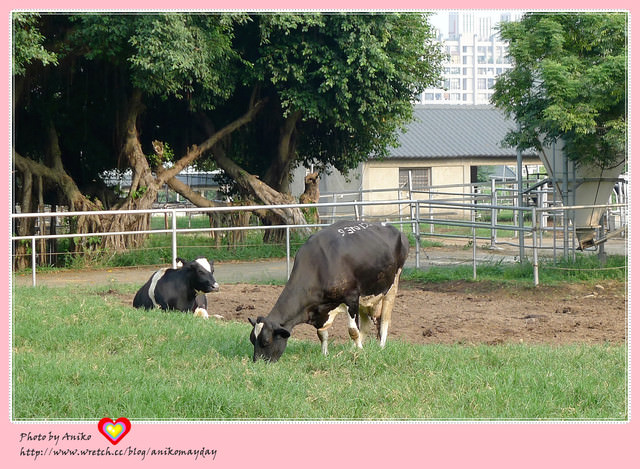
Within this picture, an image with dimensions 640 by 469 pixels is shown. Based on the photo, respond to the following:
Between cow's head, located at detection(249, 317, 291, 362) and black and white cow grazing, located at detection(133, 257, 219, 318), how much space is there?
306 centimetres

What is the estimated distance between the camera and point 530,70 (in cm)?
1487

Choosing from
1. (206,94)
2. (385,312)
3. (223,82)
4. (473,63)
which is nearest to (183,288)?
(385,312)

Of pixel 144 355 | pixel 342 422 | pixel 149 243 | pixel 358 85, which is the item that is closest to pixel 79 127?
pixel 149 243

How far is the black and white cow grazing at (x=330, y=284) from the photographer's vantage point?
7.69 metres

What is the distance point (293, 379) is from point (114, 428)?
1.72 m

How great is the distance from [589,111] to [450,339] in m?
6.17

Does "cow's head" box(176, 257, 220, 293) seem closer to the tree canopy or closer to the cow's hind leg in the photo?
the cow's hind leg

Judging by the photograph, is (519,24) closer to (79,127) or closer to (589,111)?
(589,111)

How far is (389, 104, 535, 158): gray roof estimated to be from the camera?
3769cm

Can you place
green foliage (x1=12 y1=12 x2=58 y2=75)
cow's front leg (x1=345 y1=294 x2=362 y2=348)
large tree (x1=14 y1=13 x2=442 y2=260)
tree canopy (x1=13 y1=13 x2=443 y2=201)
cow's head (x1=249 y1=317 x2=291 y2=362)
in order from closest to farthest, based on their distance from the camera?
Answer: cow's head (x1=249 y1=317 x2=291 y2=362)
cow's front leg (x1=345 y1=294 x2=362 y2=348)
green foliage (x1=12 y1=12 x2=58 y2=75)
tree canopy (x1=13 y1=13 x2=443 y2=201)
large tree (x1=14 y1=13 x2=442 y2=260)

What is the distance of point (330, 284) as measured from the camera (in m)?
7.94

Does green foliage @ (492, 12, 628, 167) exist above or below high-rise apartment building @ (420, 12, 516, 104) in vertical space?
below

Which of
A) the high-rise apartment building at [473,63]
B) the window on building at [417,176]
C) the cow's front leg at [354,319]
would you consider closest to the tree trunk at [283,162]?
the window on building at [417,176]

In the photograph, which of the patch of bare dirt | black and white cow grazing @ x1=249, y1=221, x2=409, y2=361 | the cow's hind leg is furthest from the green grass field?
the patch of bare dirt
